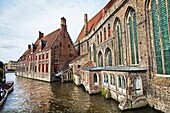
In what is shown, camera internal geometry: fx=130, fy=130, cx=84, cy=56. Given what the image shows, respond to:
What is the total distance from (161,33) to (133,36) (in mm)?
3305

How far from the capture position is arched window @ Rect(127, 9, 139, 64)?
11445mm

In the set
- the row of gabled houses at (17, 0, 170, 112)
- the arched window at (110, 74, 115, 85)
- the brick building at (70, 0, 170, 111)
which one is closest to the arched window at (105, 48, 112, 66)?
the row of gabled houses at (17, 0, 170, 112)

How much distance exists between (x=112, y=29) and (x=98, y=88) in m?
7.06

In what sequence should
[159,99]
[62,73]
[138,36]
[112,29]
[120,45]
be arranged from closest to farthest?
[159,99]
[138,36]
[120,45]
[112,29]
[62,73]

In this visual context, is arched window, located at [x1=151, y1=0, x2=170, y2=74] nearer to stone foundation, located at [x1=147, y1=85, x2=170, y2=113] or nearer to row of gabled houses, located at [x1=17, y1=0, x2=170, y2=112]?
row of gabled houses, located at [x1=17, y1=0, x2=170, y2=112]

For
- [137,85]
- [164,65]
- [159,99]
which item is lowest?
[159,99]

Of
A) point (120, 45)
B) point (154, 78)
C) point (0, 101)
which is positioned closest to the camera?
point (154, 78)

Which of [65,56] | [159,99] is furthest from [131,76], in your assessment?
[65,56]

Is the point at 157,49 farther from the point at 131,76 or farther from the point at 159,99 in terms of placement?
the point at 159,99

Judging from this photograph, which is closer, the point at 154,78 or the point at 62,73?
the point at 154,78

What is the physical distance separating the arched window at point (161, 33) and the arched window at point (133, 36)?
225 cm

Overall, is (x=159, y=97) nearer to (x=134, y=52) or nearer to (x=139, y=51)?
(x=139, y=51)

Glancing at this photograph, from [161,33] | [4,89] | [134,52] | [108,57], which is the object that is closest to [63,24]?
[108,57]

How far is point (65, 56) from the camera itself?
30391mm
